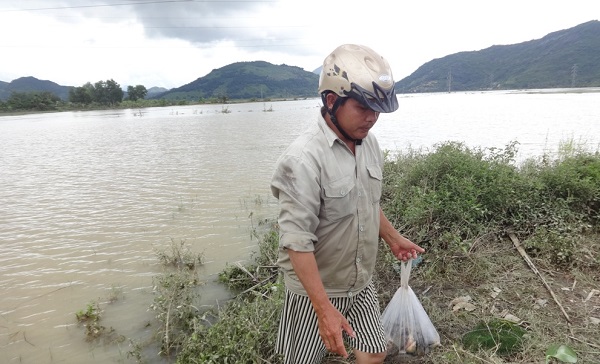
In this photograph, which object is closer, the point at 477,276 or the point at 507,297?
the point at 507,297

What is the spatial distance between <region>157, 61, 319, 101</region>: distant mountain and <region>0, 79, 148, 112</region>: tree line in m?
60.0

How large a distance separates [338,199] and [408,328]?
1.53m

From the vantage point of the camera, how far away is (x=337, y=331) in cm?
155

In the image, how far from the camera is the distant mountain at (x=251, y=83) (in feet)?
480

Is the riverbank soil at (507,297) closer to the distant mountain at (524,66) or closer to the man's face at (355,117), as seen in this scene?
the man's face at (355,117)

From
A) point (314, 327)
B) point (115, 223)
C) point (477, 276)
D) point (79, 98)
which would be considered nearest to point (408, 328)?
point (314, 327)

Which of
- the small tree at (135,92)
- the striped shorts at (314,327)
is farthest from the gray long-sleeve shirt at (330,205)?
the small tree at (135,92)

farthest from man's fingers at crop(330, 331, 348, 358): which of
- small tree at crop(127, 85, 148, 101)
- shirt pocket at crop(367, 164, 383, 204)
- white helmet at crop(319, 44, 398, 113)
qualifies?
small tree at crop(127, 85, 148, 101)

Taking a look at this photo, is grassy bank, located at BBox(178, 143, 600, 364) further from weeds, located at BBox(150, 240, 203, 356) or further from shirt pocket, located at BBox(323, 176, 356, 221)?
shirt pocket, located at BBox(323, 176, 356, 221)

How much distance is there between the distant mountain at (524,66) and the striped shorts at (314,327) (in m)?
95.2

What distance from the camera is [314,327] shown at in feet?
6.30

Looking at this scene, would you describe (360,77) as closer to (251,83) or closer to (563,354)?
(563,354)

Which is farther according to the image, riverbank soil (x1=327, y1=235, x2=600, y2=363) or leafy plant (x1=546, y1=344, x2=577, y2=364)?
riverbank soil (x1=327, y1=235, x2=600, y2=363)

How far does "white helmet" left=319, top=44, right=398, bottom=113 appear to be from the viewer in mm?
1528
